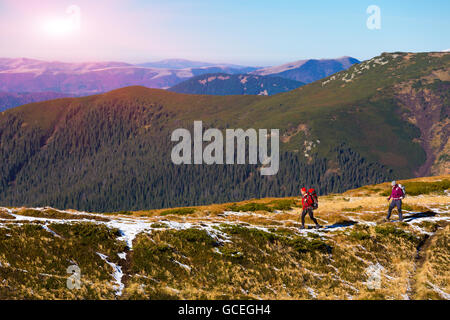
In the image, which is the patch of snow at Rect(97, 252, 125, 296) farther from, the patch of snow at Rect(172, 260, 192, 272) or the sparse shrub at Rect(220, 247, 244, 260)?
the sparse shrub at Rect(220, 247, 244, 260)

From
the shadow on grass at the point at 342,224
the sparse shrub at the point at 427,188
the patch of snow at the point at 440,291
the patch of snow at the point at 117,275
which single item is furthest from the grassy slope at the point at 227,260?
the sparse shrub at the point at 427,188

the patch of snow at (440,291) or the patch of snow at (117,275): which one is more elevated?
the patch of snow at (117,275)

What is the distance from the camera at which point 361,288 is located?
20188mm

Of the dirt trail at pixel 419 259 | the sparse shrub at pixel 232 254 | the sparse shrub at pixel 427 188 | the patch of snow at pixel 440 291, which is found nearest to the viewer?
the patch of snow at pixel 440 291

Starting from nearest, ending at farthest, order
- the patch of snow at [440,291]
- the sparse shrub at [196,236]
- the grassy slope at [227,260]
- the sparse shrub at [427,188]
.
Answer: the patch of snow at [440,291] → the grassy slope at [227,260] → the sparse shrub at [196,236] → the sparse shrub at [427,188]

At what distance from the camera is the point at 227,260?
23219 mm

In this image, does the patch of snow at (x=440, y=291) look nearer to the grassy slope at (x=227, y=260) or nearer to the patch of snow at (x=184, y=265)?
the grassy slope at (x=227, y=260)

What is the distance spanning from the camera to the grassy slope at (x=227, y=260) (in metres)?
18.9

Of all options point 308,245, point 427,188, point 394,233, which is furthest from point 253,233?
point 427,188

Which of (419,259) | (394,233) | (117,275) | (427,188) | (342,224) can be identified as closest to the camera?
(117,275)

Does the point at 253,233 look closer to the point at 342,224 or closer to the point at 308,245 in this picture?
the point at 308,245

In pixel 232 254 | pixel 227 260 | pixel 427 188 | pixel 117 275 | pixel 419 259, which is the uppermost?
pixel 117 275

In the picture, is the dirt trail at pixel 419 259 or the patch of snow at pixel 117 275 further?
the dirt trail at pixel 419 259
